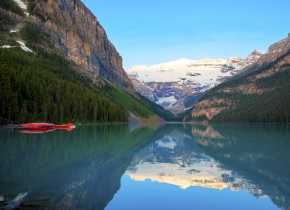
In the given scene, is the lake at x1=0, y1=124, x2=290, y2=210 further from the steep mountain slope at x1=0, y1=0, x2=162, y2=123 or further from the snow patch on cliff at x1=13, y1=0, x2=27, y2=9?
the snow patch on cliff at x1=13, y1=0, x2=27, y2=9

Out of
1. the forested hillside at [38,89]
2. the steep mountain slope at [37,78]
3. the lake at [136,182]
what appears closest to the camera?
the lake at [136,182]

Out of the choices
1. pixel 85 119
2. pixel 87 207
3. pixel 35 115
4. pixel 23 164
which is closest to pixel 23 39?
pixel 85 119

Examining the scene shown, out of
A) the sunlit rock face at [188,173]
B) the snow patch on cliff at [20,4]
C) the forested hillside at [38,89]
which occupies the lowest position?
the sunlit rock face at [188,173]

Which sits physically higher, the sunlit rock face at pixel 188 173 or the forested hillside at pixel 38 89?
the forested hillside at pixel 38 89

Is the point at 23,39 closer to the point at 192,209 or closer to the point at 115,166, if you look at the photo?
the point at 115,166

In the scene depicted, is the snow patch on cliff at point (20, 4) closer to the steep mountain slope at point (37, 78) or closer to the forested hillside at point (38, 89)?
the steep mountain slope at point (37, 78)

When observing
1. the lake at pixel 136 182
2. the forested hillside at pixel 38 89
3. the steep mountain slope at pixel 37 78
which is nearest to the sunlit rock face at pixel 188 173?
the lake at pixel 136 182

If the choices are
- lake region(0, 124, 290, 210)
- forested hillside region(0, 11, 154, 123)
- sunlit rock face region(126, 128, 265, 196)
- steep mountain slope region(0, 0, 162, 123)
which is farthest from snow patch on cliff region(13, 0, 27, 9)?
sunlit rock face region(126, 128, 265, 196)

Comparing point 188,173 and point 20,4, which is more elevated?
point 20,4

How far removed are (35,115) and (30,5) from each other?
5315 inches

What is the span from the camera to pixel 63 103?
346 ft

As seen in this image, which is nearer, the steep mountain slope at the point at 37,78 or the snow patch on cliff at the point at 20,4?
the steep mountain slope at the point at 37,78

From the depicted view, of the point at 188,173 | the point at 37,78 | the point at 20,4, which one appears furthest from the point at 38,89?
the point at 20,4

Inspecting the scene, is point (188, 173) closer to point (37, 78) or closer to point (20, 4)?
point (37, 78)
